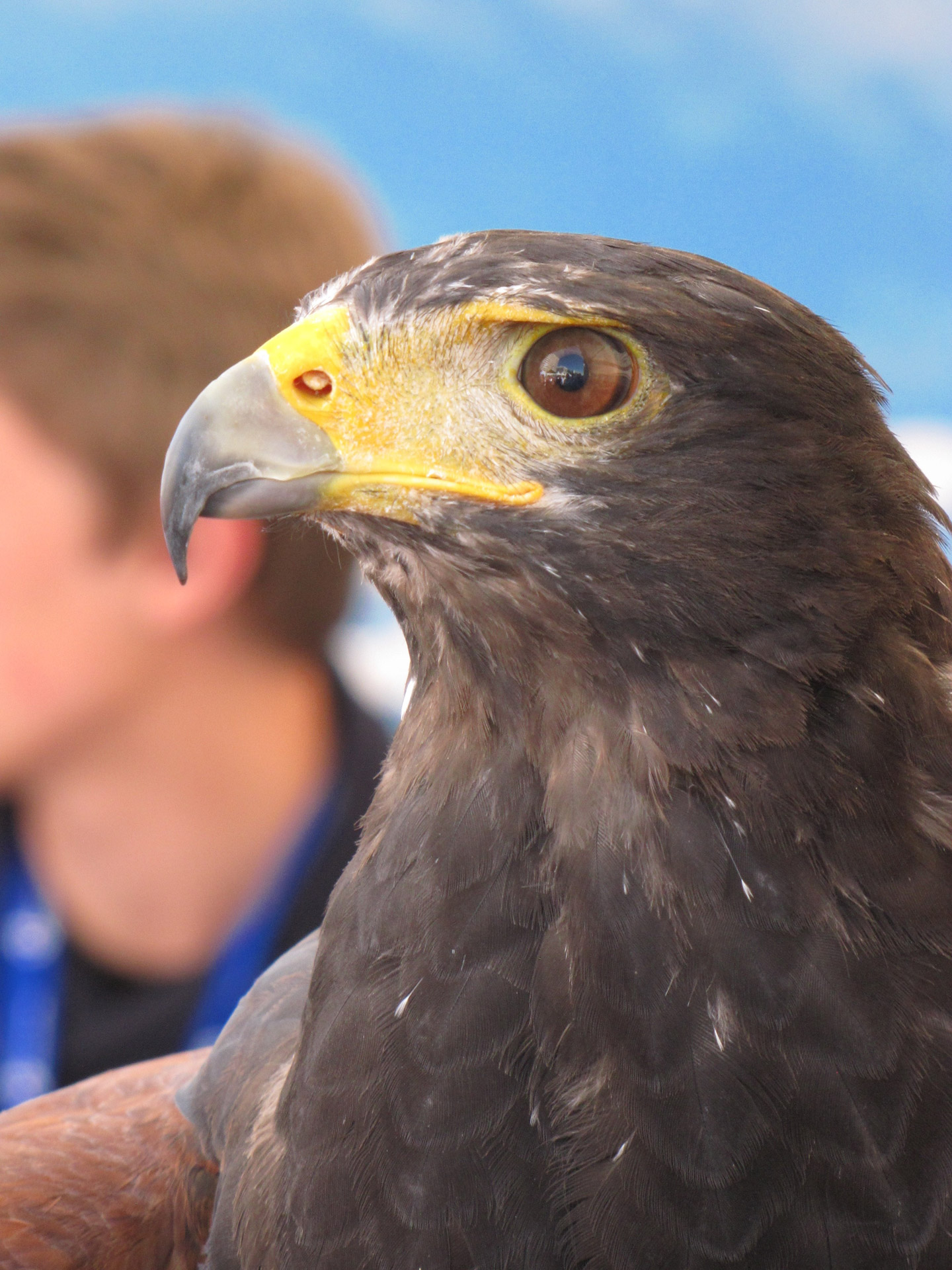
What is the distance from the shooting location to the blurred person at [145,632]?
3.56 m

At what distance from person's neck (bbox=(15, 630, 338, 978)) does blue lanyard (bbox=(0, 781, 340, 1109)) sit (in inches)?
3.3

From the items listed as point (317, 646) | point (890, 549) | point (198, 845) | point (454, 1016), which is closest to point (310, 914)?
point (198, 845)

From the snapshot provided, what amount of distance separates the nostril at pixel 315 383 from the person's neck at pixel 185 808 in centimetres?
253

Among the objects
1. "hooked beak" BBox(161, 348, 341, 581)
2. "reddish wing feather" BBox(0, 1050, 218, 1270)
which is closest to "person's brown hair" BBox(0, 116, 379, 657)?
"reddish wing feather" BBox(0, 1050, 218, 1270)

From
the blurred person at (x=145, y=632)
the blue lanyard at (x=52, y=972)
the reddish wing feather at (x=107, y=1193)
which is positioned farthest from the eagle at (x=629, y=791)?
the blue lanyard at (x=52, y=972)

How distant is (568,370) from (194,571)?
251 cm

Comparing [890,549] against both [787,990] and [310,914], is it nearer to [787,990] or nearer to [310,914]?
[787,990]

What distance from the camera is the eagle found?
128cm

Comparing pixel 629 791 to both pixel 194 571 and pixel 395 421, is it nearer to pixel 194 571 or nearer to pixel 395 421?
pixel 395 421

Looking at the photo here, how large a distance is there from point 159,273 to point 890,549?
2839 millimetres

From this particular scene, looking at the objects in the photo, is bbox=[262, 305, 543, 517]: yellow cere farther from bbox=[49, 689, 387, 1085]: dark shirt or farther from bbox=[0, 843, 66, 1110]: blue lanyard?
bbox=[0, 843, 66, 1110]: blue lanyard

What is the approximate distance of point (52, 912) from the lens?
403 cm

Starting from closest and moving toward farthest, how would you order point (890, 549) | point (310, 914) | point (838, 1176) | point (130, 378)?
point (838, 1176)
point (890, 549)
point (130, 378)
point (310, 914)

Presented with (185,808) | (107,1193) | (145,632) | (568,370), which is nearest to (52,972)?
(185,808)
